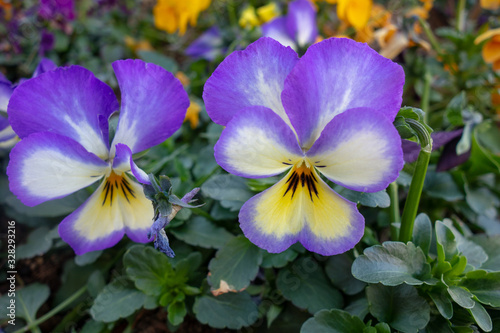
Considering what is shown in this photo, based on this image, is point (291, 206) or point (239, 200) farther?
point (239, 200)

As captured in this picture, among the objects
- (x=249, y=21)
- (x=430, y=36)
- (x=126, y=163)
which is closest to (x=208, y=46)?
(x=249, y=21)

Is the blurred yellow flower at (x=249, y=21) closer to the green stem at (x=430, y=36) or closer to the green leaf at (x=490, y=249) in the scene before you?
the green stem at (x=430, y=36)

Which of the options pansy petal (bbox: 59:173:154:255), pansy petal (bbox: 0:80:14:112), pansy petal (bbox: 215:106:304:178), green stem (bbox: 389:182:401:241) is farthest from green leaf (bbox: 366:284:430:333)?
pansy petal (bbox: 0:80:14:112)

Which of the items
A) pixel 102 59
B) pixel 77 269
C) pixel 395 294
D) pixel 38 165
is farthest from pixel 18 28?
pixel 395 294

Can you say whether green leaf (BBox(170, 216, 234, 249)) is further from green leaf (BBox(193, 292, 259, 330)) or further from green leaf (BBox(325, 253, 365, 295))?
green leaf (BBox(325, 253, 365, 295))

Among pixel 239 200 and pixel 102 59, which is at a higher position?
pixel 239 200

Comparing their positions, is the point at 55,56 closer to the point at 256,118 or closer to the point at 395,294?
the point at 256,118

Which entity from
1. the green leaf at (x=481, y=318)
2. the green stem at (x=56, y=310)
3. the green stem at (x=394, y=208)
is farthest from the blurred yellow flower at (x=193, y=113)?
the green leaf at (x=481, y=318)
